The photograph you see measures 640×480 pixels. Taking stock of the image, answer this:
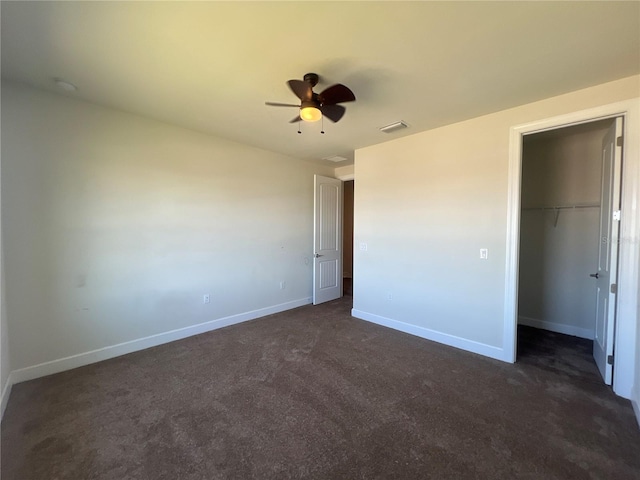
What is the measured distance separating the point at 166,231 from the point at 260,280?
1.56m

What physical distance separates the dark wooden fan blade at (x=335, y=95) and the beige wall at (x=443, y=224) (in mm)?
1755

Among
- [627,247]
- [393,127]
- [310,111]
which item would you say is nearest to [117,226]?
[310,111]

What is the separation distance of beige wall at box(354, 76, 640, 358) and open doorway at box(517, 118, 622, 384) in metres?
0.72

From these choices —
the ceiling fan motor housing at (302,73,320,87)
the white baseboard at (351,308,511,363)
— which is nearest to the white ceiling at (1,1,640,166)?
the ceiling fan motor housing at (302,73,320,87)

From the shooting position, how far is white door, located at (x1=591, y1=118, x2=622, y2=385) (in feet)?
7.46

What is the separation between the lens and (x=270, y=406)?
213 cm

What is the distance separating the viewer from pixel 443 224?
3.26m

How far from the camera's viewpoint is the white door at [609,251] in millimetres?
2273

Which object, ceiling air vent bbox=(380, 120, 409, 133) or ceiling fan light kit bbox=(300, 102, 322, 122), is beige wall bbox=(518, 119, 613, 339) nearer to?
ceiling air vent bbox=(380, 120, 409, 133)

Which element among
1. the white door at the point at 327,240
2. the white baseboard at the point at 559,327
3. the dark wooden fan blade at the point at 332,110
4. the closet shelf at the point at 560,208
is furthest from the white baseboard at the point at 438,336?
the dark wooden fan blade at the point at 332,110

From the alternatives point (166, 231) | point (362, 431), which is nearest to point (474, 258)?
point (362, 431)

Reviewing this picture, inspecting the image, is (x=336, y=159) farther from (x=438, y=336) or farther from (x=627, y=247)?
(x=627, y=247)

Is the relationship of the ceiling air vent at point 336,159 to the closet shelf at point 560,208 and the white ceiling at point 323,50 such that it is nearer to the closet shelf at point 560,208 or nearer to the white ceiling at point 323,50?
the white ceiling at point 323,50

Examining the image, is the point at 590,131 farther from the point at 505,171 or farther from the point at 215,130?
the point at 215,130
